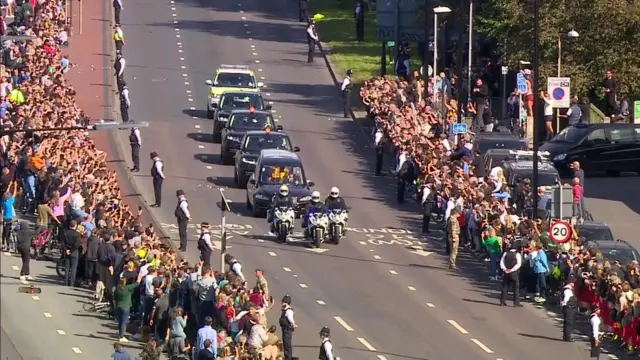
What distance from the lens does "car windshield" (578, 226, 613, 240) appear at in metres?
42.0

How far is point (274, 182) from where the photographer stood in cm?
4800

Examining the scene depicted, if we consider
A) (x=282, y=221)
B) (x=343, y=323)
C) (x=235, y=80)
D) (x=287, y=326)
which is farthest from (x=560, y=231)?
(x=235, y=80)

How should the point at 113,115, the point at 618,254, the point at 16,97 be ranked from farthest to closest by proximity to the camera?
the point at 113,115, the point at 16,97, the point at 618,254

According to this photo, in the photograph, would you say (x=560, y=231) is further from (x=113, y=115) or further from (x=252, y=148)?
(x=113, y=115)

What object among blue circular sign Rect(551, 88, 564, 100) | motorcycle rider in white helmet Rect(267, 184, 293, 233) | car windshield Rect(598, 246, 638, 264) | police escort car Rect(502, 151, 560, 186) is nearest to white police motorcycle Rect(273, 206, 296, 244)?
motorcycle rider in white helmet Rect(267, 184, 293, 233)

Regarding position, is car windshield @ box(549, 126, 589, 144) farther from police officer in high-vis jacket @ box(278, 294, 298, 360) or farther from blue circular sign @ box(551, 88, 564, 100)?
police officer in high-vis jacket @ box(278, 294, 298, 360)

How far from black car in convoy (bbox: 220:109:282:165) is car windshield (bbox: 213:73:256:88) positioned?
5.44m

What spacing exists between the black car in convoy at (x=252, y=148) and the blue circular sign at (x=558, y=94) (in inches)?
265

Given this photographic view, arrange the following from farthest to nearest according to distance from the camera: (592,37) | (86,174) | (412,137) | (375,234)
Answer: (592,37)
(412,137)
(375,234)
(86,174)

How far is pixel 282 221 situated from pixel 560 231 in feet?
24.7

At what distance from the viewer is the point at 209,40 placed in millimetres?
74750

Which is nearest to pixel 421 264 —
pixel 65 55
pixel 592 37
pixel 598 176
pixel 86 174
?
pixel 86 174

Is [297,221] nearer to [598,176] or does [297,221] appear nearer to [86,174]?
[86,174]

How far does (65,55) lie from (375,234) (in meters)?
23.2
